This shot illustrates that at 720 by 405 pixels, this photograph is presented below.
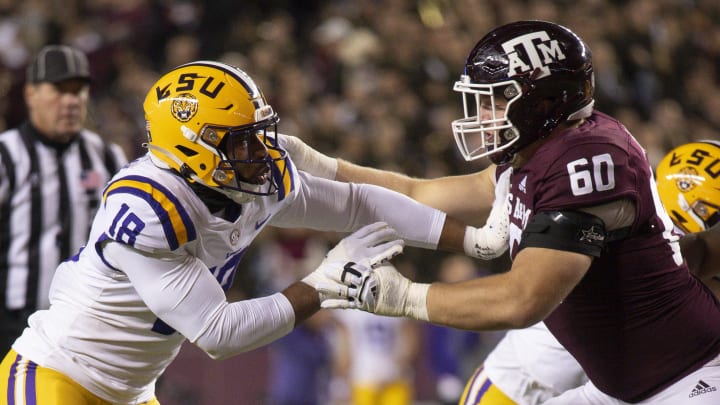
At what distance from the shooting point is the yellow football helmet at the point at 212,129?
3.08 meters

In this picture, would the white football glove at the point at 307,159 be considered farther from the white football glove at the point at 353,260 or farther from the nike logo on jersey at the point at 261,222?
the white football glove at the point at 353,260

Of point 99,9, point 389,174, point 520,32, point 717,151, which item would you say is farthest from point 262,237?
point 520,32

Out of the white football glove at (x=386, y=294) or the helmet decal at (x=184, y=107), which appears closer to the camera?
the white football glove at (x=386, y=294)

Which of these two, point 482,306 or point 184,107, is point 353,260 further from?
point 184,107

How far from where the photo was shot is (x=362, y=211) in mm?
3520

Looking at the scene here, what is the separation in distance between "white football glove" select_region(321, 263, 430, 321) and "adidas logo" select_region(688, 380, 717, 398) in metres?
0.86

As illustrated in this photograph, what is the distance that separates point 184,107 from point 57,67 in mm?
2473

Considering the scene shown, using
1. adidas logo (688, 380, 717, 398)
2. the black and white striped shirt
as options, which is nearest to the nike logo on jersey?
adidas logo (688, 380, 717, 398)

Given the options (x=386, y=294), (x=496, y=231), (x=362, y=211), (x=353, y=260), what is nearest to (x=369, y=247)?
(x=353, y=260)

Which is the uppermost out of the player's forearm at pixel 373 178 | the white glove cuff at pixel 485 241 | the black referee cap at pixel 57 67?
the black referee cap at pixel 57 67

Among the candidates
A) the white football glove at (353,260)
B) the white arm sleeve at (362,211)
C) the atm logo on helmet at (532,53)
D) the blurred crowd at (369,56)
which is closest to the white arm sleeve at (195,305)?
the white football glove at (353,260)

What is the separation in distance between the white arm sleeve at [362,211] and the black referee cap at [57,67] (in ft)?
7.46

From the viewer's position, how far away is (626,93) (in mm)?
9602

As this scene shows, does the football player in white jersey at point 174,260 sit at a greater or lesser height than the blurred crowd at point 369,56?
greater
